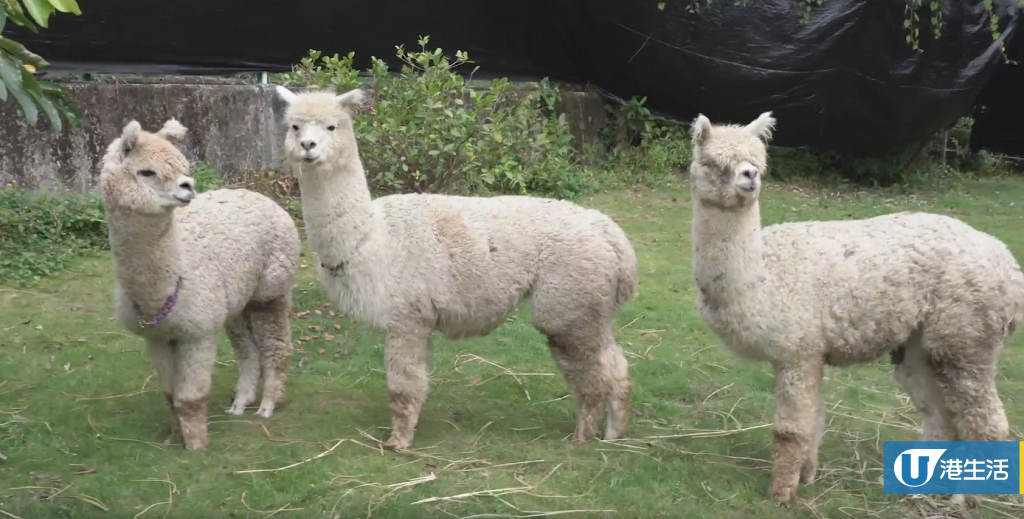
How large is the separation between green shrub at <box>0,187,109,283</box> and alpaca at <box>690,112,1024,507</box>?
17.2 ft

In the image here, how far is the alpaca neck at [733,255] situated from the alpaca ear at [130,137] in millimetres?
2404

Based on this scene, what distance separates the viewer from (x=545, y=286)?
4.54 meters

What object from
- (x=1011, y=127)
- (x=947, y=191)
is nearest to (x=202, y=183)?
(x=947, y=191)

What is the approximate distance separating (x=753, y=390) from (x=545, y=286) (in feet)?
5.39

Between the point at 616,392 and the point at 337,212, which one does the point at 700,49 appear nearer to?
the point at 616,392

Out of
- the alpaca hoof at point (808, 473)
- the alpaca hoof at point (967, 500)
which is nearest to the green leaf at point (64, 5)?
the alpaca hoof at point (808, 473)

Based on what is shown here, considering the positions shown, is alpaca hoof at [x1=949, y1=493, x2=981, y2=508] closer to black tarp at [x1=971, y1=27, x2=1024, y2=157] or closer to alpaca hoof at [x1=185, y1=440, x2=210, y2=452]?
alpaca hoof at [x1=185, y1=440, x2=210, y2=452]

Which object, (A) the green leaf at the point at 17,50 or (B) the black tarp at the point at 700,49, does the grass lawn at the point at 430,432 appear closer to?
(A) the green leaf at the point at 17,50

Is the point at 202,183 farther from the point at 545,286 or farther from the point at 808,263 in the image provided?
the point at 808,263

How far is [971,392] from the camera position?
3.90 meters

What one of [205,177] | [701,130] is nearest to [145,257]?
[701,130]

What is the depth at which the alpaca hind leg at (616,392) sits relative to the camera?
182 inches

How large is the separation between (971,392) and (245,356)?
3.57m

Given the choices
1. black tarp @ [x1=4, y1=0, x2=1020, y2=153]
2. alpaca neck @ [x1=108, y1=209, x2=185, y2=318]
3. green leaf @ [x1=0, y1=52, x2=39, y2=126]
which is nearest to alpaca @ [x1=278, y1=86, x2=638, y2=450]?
alpaca neck @ [x1=108, y1=209, x2=185, y2=318]
